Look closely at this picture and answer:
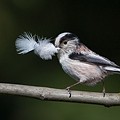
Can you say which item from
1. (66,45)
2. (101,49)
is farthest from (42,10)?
(66,45)

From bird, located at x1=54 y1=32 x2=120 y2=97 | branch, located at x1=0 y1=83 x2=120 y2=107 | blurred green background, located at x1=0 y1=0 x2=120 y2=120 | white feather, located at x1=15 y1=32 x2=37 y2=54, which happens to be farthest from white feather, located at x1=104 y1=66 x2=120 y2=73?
blurred green background, located at x1=0 y1=0 x2=120 y2=120

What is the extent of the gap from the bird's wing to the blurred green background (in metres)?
1.16

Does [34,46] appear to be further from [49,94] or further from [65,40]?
[65,40]

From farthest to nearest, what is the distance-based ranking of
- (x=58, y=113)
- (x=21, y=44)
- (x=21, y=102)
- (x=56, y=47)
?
1. (x=21, y=102)
2. (x=58, y=113)
3. (x=56, y=47)
4. (x=21, y=44)

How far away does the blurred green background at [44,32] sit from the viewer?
4004mm

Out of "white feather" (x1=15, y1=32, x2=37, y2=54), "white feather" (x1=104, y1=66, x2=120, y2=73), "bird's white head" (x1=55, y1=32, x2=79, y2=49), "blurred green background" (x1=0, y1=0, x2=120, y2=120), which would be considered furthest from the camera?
"blurred green background" (x1=0, y1=0, x2=120, y2=120)

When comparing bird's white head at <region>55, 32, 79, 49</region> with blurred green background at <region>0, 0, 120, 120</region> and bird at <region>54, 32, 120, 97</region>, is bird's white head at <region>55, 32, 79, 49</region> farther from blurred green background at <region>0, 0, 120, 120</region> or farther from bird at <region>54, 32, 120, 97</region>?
blurred green background at <region>0, 0, 120, 120</region>

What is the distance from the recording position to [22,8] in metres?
4.37

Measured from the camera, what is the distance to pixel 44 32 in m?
4.30

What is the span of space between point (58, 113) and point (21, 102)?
0.37 metres

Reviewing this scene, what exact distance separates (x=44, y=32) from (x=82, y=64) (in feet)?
5.66

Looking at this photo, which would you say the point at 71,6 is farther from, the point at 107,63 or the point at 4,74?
the point at 107,63

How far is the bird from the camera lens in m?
2.52

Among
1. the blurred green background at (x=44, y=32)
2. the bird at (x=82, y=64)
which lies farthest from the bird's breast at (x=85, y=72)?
the blurred green background at (x=44, y=32)
